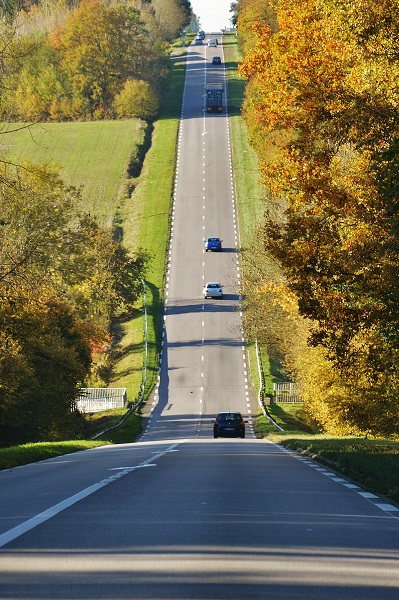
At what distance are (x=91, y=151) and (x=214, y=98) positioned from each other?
81.3 feet

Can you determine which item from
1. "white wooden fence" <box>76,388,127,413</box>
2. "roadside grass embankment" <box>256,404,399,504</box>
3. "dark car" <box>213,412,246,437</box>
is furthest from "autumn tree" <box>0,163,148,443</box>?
"roadside grass embankment" <box>256,404,399,504</box>

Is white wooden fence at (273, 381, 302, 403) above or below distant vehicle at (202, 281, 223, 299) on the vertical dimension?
below

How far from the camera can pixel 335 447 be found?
2284 cm

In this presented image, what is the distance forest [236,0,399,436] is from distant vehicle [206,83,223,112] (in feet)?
339

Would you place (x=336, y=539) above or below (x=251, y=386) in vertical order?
below

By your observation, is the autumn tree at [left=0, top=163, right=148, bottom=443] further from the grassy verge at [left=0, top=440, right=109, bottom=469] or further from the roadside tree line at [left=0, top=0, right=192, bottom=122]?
the roadside tree line at [left=0, top=0, right=192, bottom=122]

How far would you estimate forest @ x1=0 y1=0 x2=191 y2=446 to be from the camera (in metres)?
29.7

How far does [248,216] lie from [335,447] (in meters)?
76.9

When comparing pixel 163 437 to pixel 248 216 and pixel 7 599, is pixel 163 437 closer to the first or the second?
pixel 7 599

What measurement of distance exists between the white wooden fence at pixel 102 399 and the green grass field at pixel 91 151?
3974 centimetres

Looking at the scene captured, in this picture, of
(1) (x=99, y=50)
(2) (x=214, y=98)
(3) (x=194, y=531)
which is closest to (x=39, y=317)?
(3) (x=194, y=531)

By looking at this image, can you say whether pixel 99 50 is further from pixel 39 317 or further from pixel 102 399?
pixel 39 317

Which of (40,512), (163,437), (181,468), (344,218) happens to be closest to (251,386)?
(163,437)

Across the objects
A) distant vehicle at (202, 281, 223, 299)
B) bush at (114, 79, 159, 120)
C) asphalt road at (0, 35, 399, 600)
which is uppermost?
bush at (114, 79, 159, 120)
